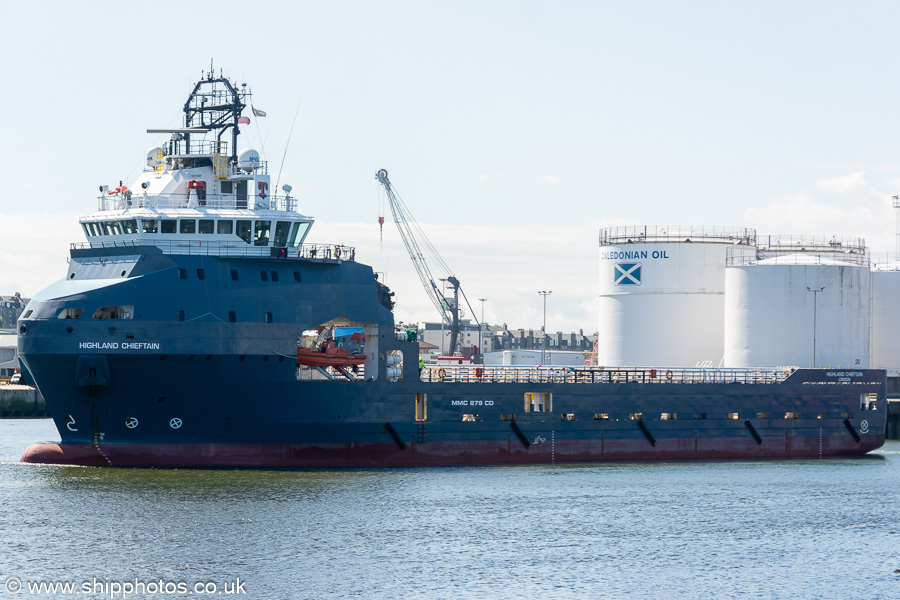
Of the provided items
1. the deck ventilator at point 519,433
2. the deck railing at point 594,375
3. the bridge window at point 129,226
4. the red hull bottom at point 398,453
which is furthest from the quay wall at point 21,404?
the deck ventilator at point 519,433

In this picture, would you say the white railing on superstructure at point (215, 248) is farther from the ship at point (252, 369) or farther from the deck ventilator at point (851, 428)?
the deck ventilator at point (851, 428)

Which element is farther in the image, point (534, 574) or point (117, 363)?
point (117, 363)

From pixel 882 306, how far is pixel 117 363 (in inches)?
1572

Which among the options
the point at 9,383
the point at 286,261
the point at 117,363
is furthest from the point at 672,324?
the point at 9,383

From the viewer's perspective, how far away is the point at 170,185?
43812mm

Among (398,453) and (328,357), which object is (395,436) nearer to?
(398,453)

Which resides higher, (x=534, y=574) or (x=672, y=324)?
(x=672, y=324)

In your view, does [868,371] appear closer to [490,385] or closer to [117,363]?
[490,385]

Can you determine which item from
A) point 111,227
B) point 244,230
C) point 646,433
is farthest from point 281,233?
point 646,433

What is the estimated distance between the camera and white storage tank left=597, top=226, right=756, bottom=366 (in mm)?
58969

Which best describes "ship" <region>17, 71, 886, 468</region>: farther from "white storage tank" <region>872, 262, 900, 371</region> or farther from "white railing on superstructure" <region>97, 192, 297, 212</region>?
"white storage tank" <region>872, 262, 900, 371</region>

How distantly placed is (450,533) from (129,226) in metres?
17.4

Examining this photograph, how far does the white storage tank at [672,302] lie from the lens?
5897 cm

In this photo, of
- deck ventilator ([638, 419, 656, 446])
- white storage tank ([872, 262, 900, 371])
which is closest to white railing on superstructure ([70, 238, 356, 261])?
deck ventilator ([638, 419, 656, 446])
